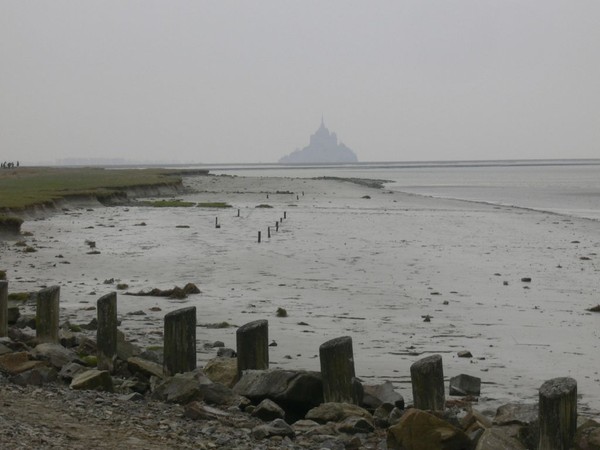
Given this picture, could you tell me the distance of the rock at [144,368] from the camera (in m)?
11.0

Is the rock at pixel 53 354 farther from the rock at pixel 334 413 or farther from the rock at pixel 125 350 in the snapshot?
the rock at pixel 334 413

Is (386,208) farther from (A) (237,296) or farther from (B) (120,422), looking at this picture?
(B) (120,422)

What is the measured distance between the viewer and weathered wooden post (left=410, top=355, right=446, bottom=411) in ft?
30.0

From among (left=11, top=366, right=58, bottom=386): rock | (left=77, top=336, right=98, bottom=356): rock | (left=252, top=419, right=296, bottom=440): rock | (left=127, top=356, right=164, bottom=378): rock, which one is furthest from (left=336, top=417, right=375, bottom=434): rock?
(left=77, top=336, right=98, bottom=356): rock

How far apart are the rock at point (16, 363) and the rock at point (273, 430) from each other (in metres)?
3.47

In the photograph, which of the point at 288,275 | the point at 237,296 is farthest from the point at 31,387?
the point at 288,275

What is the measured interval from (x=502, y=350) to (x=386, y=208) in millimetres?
42478

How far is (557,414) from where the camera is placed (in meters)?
7.62

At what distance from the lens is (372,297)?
1875cm

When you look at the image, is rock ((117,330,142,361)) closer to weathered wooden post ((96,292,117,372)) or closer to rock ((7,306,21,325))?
weathered wooden post ((96,292,117,372))

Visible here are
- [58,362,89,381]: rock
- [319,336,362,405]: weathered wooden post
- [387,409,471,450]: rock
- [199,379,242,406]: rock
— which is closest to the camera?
[387,409,471,450]: rock

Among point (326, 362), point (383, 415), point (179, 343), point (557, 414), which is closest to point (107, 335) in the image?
point (179, 343)

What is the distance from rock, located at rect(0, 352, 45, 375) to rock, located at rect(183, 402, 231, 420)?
2463mm

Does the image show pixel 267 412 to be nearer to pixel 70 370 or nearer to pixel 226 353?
pixel 70 370
